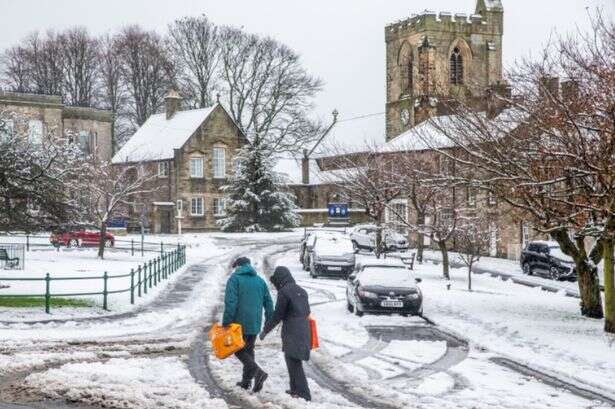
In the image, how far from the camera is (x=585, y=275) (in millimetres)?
21547

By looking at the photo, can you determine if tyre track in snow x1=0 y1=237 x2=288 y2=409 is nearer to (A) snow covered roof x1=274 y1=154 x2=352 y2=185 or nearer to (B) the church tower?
(B) the church tower

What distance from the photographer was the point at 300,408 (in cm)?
1075

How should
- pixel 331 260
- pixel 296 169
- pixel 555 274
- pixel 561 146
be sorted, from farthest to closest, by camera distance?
pixel 296 169 < pixel 555 274 < pixel 331 260 < pixel 561 146

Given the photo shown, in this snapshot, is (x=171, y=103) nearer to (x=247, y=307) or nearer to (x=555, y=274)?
(x=555, y=274)

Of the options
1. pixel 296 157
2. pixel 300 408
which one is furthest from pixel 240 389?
pixel 296 157

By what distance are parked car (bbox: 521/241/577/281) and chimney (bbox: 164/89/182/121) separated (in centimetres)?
4075

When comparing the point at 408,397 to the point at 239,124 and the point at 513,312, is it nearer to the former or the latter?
the point at 513,312

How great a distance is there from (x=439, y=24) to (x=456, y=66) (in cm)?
395

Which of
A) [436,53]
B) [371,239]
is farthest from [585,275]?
[436,53]

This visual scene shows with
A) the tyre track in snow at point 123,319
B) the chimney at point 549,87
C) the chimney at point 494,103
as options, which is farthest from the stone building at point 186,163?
the chimney at point 549,87

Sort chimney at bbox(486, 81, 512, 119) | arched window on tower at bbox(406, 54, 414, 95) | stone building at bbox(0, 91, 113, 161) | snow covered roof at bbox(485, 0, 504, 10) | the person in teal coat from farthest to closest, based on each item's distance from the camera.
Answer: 1. snow covered roof at bbox(485, 0, 504, 10)
2. arched window on tower at bbox(406, 54, 414, 95)
3. stone building at bbox(0, 91, 113, 161)
4. chimney at bbox(486, 81, 512, 119)
5. the person in teal coat

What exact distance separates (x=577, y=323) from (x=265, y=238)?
1549 inches

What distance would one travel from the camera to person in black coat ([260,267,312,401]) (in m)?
11.1

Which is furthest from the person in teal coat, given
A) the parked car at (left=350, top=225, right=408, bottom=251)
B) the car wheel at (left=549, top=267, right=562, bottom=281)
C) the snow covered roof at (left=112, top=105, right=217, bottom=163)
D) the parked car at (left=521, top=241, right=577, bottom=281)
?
the snow covered roof at (left=112, top=105, right=217, bottom=163)
